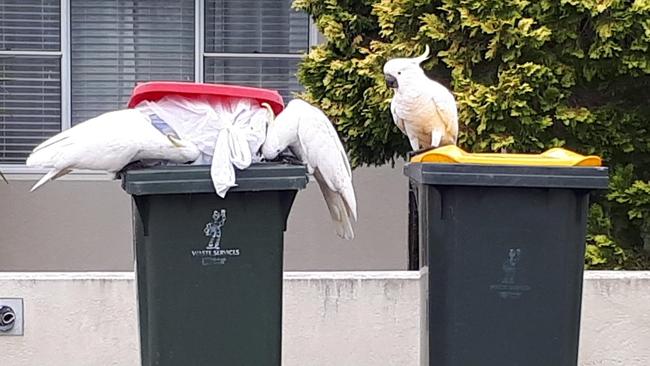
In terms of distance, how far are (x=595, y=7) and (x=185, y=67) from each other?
320cm

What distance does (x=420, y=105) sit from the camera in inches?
154

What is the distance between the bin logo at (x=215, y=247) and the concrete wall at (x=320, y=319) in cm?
138

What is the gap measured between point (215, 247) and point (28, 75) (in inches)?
158

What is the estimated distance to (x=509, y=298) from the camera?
136 inches

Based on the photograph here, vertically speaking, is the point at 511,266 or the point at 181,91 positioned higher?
the point at 181,91

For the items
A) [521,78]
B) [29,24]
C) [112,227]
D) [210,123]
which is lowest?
[112,227]

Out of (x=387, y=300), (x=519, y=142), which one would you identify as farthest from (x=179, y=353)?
(x=519, y=142)

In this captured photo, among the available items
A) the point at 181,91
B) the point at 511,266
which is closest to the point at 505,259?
the point at 511,266

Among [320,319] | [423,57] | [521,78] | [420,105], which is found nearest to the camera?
[420,105]

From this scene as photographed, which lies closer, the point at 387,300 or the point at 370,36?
the point at 387,300

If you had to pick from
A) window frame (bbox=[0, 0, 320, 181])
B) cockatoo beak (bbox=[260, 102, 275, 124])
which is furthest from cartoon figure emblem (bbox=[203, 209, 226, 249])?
window frame (bbox=[0, 0, 320, 181])

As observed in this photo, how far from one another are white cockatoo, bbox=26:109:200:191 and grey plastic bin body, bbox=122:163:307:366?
77 mm

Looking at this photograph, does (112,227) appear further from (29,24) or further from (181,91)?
(181,91)

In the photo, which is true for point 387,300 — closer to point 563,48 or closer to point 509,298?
point 509,298
